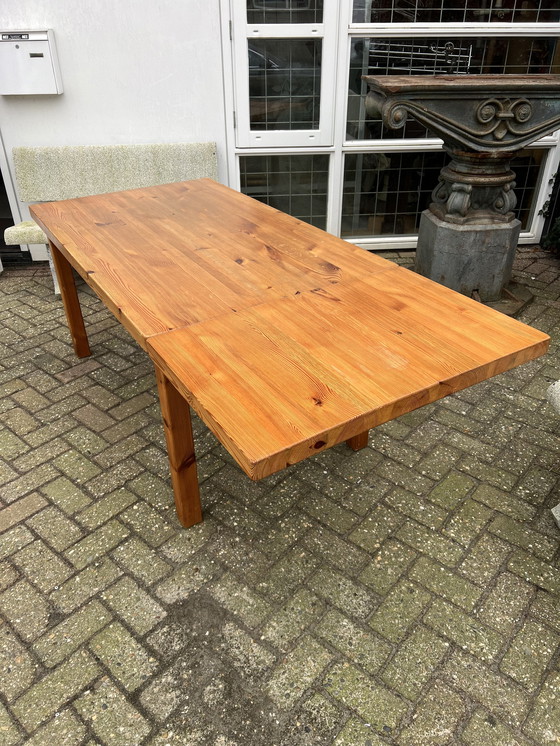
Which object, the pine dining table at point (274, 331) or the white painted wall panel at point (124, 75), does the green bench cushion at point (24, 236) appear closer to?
the white painted wall panel at point (124, 75)

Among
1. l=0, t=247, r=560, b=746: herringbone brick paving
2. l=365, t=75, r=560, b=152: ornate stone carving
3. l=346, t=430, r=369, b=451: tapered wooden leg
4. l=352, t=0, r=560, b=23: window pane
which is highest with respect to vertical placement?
l=352, t=0, r=560, b=23: window pane

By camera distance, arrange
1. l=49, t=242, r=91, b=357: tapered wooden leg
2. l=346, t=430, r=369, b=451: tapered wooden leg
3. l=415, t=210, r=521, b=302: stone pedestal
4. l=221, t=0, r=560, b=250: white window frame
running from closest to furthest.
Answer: l=346, t=430, r=369, b=451: tapered wooden leg < l=49, t=242, r=91, b=357: tapered wooden leg < l=415, t=210, r=521, b=302: stone pedestal < l=221, t=0, r=560, b=250: white window frame

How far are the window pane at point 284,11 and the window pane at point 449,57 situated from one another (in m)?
0.37

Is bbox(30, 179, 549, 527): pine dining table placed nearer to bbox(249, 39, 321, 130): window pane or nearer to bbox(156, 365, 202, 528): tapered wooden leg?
bbox(156, 365, 202, 528): tapered wooden leg

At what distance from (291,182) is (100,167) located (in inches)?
57.7

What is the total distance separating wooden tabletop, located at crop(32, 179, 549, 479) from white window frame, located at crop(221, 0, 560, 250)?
1835 millimetres

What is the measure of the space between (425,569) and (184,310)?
128 cm

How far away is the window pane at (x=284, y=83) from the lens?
4.17m

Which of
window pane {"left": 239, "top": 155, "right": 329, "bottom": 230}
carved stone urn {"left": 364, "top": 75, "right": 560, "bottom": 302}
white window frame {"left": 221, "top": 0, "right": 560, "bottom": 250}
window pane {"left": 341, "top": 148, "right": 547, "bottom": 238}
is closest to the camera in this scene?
carved stone urn {"left": 364, "top": 75, "right": 560, "bottom": 302}

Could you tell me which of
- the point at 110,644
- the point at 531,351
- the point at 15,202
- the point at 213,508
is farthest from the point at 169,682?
the point at 15,202

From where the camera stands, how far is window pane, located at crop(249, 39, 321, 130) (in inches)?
164

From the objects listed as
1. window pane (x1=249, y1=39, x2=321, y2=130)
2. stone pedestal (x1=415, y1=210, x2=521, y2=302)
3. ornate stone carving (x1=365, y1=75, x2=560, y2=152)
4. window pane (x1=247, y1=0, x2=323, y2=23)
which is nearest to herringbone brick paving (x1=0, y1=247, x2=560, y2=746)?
stone pedestal (x1=415, y1=210, x2=521, y2=302)

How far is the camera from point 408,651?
1868 mm

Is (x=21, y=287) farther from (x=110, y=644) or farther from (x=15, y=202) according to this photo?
(x=110, y=644)
